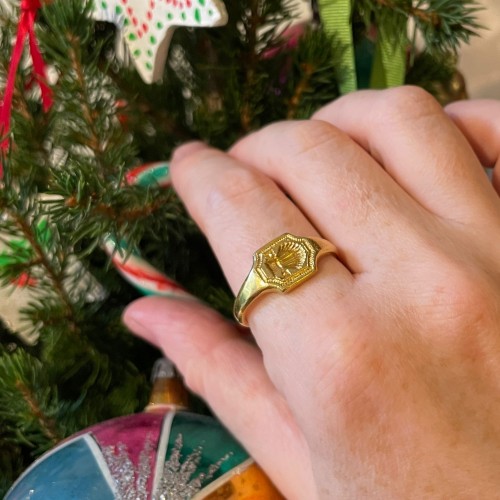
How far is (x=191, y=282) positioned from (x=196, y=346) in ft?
0.45

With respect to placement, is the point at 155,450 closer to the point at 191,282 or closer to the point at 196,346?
the point at 196,346

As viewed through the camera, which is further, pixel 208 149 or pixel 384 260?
pixel 208 149

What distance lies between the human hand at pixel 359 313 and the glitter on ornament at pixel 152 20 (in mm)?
92

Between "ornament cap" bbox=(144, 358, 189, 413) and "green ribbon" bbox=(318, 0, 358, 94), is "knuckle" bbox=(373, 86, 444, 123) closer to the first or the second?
"green ribbon" bbox=(318, 0, 358, 94)

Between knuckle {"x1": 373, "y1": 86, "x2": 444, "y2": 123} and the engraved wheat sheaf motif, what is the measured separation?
15 cm

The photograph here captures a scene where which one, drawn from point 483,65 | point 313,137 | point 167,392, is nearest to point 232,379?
point 167,392

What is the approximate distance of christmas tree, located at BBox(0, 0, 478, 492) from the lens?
18.8 inches

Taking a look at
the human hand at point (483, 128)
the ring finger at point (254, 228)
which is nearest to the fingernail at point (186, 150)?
the ring finger at point (254, 228)

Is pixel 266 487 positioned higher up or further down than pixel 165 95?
further down

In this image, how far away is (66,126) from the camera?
1.74 ft

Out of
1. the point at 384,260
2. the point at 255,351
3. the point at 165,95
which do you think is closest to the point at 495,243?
the point at 384,260

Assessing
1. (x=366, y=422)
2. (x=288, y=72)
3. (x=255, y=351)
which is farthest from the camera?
(x=288, y=72)

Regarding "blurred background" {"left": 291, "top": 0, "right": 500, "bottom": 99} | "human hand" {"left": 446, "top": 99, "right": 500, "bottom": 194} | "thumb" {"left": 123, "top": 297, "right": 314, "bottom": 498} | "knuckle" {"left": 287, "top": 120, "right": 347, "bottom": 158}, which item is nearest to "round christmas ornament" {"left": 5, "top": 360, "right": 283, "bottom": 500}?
"thumb" {"left": 123, "top": 297, "right": 314, "bottom": 498}

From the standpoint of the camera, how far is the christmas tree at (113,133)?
0.48 metres
